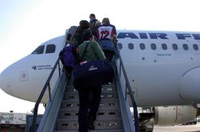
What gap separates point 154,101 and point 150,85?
857 millimetres

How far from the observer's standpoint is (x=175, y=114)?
51.4 feet

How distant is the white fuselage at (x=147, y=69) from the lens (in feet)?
36.4

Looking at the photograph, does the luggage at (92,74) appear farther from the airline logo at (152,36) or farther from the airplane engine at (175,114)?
the airplane engine at (175,114)

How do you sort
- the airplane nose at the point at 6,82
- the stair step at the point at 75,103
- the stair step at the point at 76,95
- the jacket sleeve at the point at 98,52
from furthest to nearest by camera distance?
the airplane nose at the point at 6,82, the stair step at the point at 76,95, the stair step at the point at 75,103, the jacket sleeve at the point at 98,52

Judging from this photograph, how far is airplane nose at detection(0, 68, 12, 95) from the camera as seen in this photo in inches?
436

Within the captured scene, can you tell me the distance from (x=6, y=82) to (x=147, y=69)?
5.12 metres

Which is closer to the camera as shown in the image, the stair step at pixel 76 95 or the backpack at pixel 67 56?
the backpack at pixel 67 56

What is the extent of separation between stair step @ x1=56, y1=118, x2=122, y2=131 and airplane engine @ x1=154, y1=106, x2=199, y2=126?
34.7ft

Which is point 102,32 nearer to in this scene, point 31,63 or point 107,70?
point 107,70

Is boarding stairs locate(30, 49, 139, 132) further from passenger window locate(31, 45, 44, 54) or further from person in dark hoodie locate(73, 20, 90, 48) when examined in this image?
passenger window locate(31, 45, 44, 54)

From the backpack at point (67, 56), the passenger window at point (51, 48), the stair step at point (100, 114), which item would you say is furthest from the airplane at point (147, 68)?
the stair step at point (100, 114)

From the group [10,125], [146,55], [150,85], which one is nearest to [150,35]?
[146,55]

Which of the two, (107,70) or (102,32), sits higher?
(102,32)

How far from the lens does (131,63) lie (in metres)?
11.3
